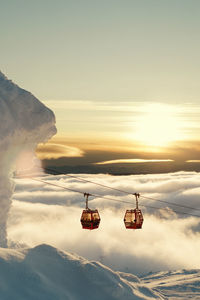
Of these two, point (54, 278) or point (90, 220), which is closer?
point (54, 278)

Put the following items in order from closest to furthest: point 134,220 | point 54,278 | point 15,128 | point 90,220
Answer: point 54,278, point 90,220, point 134,220, point 15,128

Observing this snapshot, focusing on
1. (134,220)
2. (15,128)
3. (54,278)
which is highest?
(15,128)

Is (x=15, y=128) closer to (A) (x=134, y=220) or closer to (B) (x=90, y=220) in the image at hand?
(B) (x=90, y=220)

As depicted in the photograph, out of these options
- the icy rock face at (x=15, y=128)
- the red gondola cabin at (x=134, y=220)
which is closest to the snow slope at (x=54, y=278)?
the red gondola cabin at (x=134, y=220)

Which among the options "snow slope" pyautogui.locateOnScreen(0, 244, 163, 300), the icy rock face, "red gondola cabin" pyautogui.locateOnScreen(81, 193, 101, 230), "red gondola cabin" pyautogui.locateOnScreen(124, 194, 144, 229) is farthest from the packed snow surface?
the icy rock face

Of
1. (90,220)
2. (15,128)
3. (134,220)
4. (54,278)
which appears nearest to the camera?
(54,278)

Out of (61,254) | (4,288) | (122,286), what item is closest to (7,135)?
(61,254)

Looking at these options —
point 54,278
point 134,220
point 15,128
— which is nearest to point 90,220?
point 134,220

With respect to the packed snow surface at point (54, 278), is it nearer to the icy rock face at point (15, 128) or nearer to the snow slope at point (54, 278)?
the snow slope at point (54, 278)
